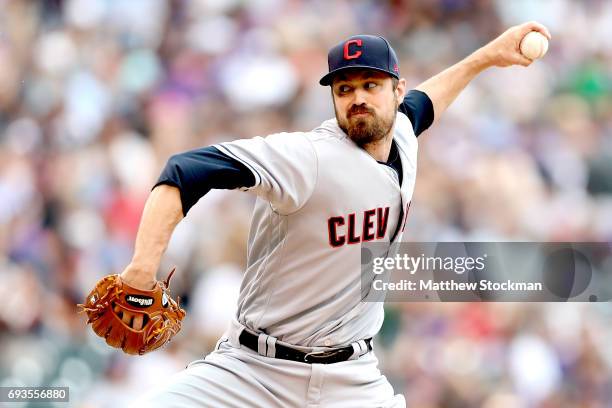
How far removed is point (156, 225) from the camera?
7.48 ft

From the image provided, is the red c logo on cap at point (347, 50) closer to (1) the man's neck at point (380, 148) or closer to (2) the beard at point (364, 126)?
(2) the beard at point (364, 126)

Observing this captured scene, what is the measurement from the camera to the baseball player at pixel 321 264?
8.97 ft

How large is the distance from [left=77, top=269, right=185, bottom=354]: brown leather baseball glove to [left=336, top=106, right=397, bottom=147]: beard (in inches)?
30.2

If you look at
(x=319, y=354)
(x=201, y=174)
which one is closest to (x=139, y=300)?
(x=201, y=174)

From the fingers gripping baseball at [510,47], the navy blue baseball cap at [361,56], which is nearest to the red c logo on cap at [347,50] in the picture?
the navy blue baseball cap at [361,56]

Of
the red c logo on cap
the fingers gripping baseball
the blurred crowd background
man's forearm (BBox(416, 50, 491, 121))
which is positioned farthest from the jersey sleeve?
the blurred crowd background

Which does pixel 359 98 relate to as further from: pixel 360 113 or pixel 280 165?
pixel 280 165

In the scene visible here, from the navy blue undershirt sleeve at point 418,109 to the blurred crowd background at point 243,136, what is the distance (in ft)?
6.64

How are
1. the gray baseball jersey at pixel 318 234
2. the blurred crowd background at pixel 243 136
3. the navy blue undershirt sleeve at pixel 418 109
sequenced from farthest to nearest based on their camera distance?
the blurred crowd background at pixel 243 136 < the navy blue undershirt sleeve at pixel 418 109 < the gray baseball jersey at pixel 318 234

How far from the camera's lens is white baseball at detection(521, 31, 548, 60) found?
11.4ft

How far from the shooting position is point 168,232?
229cm

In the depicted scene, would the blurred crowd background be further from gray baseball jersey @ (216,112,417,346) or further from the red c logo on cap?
the red c logo on cap

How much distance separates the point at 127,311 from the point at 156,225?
0.96 ft

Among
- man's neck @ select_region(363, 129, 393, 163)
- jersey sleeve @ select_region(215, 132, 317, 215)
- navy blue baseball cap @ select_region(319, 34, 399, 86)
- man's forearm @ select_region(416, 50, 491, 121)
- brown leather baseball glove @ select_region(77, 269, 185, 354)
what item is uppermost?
man's forearm @ select_region(416, 50, 491, 121)
